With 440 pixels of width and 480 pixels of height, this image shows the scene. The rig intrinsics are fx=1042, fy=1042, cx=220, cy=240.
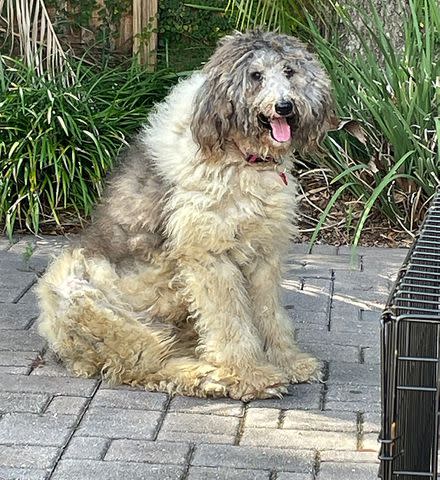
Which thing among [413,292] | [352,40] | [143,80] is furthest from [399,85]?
[413,292]

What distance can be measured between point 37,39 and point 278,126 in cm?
409

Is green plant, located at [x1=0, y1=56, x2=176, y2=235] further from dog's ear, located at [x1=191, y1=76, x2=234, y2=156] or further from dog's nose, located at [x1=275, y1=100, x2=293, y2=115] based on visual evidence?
dog's nose, located at [x1=275, y1=100, x2=293, y2=115]

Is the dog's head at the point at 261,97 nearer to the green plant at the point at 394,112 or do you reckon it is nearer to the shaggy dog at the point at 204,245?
the shaggy dog at the point at 204,245

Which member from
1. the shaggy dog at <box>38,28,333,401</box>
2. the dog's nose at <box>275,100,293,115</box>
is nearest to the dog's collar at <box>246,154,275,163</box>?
the shaggy dog at <box>38,28,333,401</box>

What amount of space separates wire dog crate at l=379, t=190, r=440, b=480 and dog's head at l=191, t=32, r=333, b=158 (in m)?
1.29

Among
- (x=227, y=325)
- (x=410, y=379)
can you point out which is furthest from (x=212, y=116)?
(x=410, y=379)

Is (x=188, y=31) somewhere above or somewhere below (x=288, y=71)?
below

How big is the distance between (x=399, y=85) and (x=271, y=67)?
2.83 metres

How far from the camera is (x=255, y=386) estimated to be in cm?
451

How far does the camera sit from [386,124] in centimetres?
687

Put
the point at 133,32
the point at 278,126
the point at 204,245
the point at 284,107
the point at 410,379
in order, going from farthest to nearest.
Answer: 1. the point at 133,32
2. the point at 204,245
3. the point at 278,126
4. the point at 284,107
5. the point at 410,379

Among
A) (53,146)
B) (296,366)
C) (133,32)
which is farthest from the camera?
(133,32)

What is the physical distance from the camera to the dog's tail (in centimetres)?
454

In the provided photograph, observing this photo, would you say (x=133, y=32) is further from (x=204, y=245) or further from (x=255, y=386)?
(x=255, y=386)
